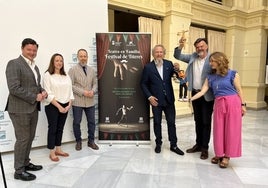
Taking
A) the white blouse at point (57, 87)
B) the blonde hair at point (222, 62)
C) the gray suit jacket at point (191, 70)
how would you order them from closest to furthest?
1. the blonde hair at point (222, 62)
2. the white blouse at point (57, 87)
3. the gray suit jacket at point (191, 70)

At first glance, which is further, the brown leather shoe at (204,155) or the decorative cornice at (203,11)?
the decorative cornice at (203,11)

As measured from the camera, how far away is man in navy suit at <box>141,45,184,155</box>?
3168mm

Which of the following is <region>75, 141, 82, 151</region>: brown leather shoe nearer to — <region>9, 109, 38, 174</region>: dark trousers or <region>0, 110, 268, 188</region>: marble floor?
<region>0, 110, 268, 188</region>: marble floor

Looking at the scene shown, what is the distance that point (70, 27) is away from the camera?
11.7ft

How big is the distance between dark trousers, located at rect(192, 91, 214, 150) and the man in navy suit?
32 cm

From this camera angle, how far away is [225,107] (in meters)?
2.71

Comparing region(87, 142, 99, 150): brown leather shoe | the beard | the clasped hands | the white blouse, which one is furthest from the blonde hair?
region(87, 142, 99, 150): brown leather shoe

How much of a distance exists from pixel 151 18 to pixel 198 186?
4048mm

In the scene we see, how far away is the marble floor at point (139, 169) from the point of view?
7.95ft

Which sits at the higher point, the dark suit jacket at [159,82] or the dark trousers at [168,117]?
the dark suit jacket at [159,82]

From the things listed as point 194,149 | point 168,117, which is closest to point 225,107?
point 168,117

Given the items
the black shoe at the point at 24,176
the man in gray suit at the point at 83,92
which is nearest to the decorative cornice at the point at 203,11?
the man in gray suit at the point at 83,92

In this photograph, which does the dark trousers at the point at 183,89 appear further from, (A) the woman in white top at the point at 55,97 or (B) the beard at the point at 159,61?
(A) the woman in white top at the point at 55,97

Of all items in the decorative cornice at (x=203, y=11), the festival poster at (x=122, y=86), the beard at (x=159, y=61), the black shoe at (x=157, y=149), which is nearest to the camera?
the beard at (x=159, y=61)
